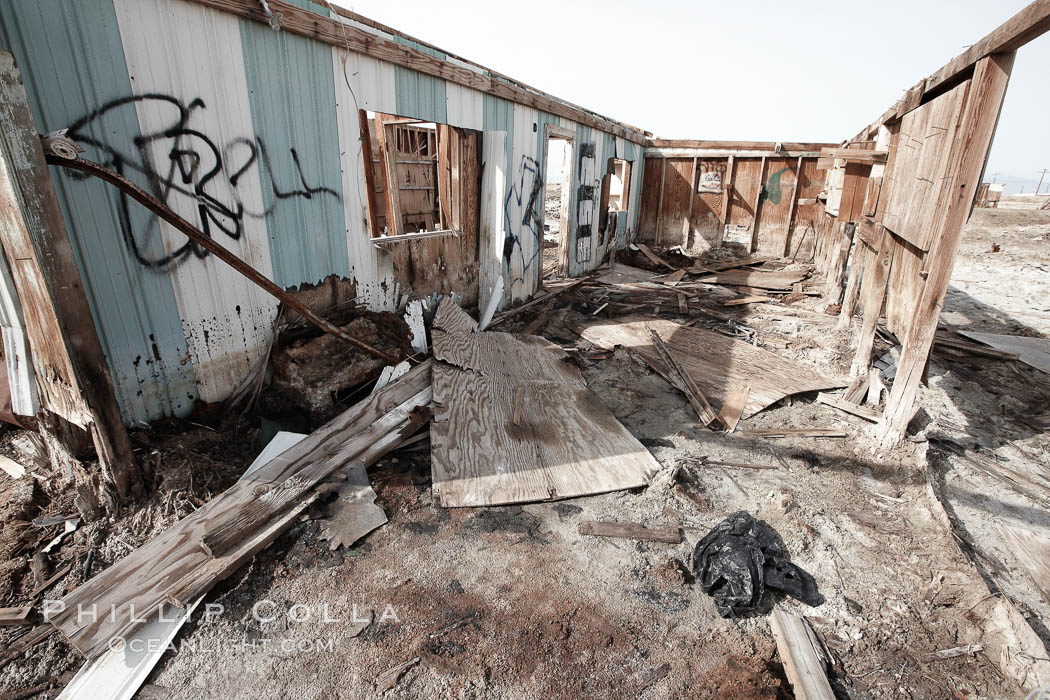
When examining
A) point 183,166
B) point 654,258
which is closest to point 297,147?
point 183,166

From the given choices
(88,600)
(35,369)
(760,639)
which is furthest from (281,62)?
(760,639)

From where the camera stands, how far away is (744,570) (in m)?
2.71

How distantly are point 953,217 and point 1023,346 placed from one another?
4.62 meters

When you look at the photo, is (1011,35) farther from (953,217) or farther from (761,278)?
(761,278)

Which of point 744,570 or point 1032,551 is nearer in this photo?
point 744,570

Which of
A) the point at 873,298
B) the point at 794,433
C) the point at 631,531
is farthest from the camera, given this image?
the point at 873,298

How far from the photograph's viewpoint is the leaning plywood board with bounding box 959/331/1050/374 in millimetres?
5682

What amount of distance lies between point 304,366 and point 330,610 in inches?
90.0

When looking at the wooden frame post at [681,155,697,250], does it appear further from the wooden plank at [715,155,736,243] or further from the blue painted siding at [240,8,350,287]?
the blue painted siding at [240,8,350,287]

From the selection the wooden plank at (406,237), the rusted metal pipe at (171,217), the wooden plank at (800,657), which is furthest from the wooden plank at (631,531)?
the wooden plank at (406,237)

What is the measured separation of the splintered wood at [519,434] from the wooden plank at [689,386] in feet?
3.01

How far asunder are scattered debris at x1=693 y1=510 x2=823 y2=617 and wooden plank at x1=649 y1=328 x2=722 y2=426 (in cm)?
167

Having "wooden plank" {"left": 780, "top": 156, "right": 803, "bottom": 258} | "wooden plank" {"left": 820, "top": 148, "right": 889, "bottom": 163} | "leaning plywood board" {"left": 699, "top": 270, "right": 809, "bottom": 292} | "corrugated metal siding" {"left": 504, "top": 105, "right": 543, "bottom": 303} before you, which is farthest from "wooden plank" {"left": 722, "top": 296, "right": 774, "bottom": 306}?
"wooden plank" {"left": 780, "top": 156, "right": 803, "bottom": 258}

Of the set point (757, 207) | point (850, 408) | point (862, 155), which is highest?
point (862, 155)
